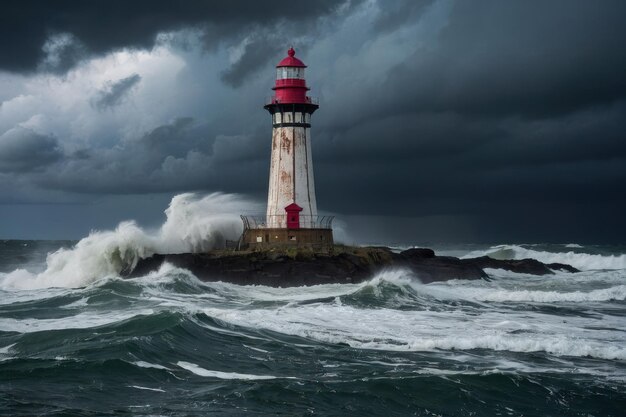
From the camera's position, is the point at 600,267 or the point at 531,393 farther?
the point at 600,267

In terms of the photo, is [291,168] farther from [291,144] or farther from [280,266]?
[280,266]

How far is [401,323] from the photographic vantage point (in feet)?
56.0

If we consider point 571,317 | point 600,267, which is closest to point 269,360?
point 571,317

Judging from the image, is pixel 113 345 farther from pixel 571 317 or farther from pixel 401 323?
pixel 571 317

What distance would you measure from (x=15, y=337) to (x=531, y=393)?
28.2 feet

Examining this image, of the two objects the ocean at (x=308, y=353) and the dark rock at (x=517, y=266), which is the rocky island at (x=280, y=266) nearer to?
the ocean at (x=308, y=353)

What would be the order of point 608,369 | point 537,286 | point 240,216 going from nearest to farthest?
point 608,369
point 537,286
point 240,216

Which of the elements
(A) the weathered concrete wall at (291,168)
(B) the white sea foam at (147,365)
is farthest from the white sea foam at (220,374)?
(A) the weathered concrete wall at (291,168)

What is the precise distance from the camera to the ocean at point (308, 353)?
10.4m

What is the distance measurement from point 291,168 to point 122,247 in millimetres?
6212

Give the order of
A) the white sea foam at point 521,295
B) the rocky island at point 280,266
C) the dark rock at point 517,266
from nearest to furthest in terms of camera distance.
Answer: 1. the white sea foam at point 521,295
2. the rocky island at point 280,266
3. the dark rock at point 517,266

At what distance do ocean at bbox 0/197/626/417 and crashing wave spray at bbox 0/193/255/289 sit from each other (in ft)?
12.3

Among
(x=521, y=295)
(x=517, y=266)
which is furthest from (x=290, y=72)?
(x=517, y=266)

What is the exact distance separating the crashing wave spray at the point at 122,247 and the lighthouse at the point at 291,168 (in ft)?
11.6
